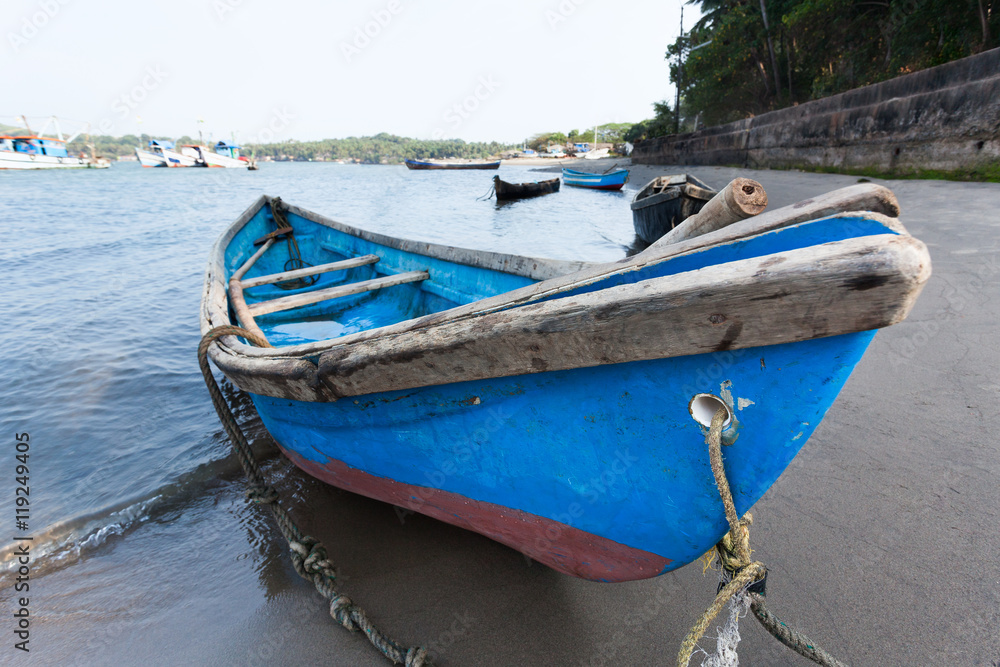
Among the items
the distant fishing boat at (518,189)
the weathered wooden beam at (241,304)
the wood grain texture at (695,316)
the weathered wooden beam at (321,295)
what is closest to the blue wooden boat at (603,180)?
the distant fishing boat at (518,189)

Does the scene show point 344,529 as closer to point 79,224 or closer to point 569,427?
point 569,427

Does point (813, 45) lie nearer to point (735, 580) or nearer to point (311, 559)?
point (735, 580)

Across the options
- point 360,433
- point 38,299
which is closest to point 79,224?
point 38,299

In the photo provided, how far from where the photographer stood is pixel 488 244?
12.4 meters

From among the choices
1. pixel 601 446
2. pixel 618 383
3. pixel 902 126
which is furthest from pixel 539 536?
pixel 902 126

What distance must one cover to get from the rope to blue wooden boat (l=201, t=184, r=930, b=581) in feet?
1.04

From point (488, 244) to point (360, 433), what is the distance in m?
10.7

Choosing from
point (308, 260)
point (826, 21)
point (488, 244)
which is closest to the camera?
point (308, 260)

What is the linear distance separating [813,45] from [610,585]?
25536 mm

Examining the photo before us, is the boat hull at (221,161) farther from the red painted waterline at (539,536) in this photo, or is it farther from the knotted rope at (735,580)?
the knotted rope at (735,580)

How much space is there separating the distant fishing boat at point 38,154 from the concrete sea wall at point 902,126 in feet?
233

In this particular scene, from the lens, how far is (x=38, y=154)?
2137 inches

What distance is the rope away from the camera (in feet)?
6.02

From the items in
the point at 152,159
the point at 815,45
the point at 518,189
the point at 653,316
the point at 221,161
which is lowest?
the point at 518,189
